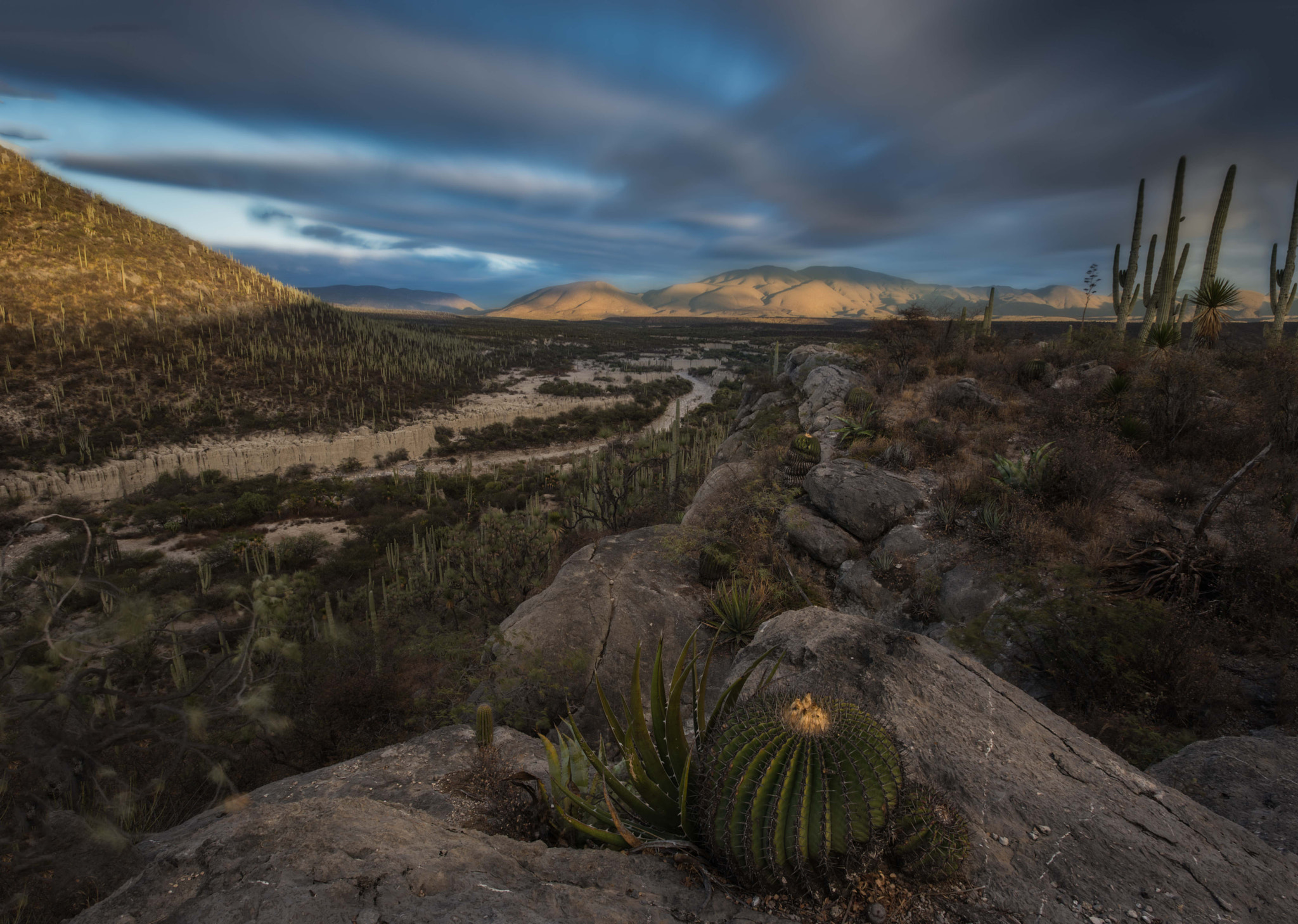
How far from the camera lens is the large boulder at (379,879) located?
68.3 inches

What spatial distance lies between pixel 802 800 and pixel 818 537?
20.7ft

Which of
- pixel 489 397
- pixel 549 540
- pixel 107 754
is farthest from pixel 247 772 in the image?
pixel 489 397

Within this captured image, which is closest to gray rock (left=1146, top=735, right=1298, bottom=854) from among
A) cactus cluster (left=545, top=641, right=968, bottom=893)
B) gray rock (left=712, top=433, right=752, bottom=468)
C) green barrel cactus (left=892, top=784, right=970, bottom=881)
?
green barrel cactus (left=892, top=784, right=970, bottom=881)

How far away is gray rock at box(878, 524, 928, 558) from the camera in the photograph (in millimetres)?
7410

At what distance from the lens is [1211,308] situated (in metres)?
13.6

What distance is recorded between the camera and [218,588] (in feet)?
32.6

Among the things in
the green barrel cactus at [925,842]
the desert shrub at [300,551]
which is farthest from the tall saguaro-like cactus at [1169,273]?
the desert shrub at [300,551]

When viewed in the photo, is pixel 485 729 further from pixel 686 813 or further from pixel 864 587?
pixel 864 587

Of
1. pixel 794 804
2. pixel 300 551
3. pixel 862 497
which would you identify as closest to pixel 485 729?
pixel 794 804

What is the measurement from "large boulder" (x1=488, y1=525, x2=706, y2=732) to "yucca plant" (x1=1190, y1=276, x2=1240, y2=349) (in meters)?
15.8

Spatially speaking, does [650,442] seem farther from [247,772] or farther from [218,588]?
[247,772]

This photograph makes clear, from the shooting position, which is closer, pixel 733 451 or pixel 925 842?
pixel 925 842

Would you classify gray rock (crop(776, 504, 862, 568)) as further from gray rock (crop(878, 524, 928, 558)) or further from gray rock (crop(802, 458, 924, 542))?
gray rock (crop(878, 524, 928, 558))

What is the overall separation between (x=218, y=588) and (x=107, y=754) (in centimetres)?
437
